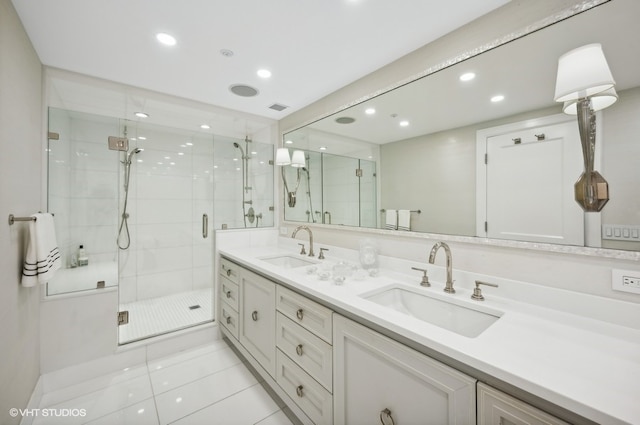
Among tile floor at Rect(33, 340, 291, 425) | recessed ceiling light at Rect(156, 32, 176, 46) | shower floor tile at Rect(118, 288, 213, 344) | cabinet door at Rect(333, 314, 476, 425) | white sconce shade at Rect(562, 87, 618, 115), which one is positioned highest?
recessed ceiling light at Rect(156, 32, 176, 46)

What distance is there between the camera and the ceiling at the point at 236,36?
1.31 meters

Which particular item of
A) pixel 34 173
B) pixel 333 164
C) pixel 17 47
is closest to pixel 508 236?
pixel 333 164

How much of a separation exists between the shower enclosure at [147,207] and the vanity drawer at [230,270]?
0.69 ft

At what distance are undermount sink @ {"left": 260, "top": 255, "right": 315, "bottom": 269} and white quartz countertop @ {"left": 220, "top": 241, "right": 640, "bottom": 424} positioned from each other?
39.1 inches

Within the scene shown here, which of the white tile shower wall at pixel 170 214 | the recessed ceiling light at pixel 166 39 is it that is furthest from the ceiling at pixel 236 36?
the white tile shower wall at pixel 170 214

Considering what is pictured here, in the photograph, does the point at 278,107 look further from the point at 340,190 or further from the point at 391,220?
the point at 391,220

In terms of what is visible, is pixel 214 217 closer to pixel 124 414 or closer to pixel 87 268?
pixel 87 268

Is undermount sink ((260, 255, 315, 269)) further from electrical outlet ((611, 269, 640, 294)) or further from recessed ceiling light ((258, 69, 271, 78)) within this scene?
electrical outlet ((611, 269, 640, 294))

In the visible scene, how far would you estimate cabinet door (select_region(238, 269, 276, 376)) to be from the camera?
1.70m

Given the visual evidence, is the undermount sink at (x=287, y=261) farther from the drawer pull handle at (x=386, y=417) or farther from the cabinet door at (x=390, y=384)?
the drawer pull handle at (x=386, y=417)

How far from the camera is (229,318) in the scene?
2361 millimetres

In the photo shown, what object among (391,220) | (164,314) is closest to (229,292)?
(164,314)

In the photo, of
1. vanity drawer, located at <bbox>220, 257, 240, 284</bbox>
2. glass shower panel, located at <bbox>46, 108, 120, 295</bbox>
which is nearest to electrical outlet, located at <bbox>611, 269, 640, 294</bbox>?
vanity drawer, located at <bbox>220, 257, 240, 284</bbox>

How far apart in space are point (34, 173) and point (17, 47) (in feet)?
2.46
